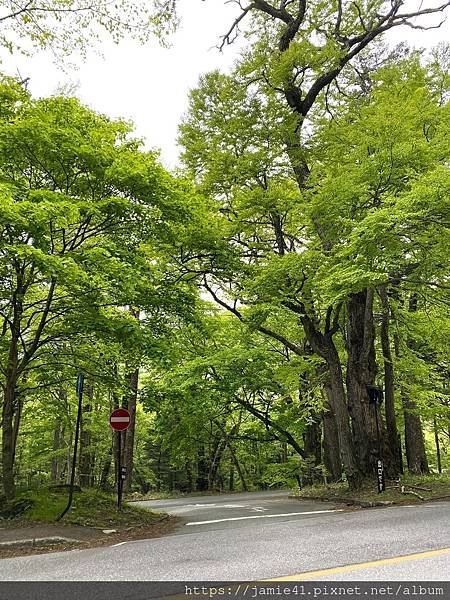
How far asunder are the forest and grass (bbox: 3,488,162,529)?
85 centimetres

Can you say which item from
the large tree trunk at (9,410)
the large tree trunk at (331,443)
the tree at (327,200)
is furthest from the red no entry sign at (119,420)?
the large tree trunk at (331,443)

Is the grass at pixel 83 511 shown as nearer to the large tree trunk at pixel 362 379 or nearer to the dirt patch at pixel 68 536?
the dirt patch at pixel 68 536

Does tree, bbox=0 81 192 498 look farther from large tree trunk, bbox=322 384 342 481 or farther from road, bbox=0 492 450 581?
large tree trunk, bbox=322 384 342 481

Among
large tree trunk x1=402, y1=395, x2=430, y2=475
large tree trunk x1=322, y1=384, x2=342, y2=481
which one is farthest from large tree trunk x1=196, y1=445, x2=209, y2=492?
large tree trunk x1=402, y1=395, x2=430, y2=475

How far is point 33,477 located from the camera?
30328 millimetres

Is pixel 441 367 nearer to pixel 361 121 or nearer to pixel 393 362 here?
pixel 393 362

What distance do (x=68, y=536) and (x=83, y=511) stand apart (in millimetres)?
1861

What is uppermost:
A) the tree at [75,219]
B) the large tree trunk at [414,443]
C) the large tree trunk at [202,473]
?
the tree at [75,219]

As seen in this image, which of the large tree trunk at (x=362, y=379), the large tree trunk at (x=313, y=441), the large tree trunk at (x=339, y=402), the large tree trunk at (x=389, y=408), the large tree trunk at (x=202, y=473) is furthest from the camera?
the large tree trunk at (x=202, y=473)

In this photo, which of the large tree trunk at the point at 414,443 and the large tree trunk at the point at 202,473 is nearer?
the large tree trunk at the point at 414,443

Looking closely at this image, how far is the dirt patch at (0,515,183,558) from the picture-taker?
277 inches

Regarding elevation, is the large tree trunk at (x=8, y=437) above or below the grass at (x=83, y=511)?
above

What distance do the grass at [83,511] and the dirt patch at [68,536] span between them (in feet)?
1.27

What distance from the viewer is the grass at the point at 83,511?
8.78m
